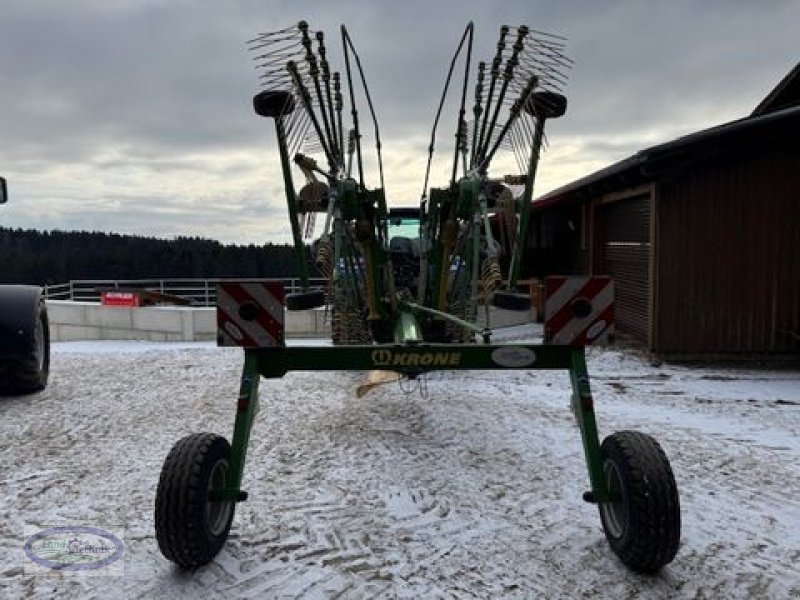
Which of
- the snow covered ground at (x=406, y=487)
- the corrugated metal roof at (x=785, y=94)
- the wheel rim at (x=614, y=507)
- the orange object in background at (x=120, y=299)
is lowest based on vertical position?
the snow covered ground at (x=406, y=487)

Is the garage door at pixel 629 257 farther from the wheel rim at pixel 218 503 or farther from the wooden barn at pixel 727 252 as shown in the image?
the wheel rim at pixel 218 503

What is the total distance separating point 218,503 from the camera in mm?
3410

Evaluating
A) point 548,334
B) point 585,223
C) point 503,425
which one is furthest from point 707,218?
point 548,334

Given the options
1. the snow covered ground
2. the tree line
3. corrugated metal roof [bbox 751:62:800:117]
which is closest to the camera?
the snow covered ground

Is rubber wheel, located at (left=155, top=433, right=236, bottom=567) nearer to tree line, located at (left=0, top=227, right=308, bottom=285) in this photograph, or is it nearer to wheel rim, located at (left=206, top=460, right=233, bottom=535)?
wheel rim, located at (left=206, top=460, right=233, bottom=535)

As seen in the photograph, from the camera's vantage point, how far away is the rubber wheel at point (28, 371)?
6.71m

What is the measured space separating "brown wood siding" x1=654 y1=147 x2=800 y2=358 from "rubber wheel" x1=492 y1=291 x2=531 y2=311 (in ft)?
20.4

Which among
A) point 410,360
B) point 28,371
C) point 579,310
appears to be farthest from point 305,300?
point 28,371

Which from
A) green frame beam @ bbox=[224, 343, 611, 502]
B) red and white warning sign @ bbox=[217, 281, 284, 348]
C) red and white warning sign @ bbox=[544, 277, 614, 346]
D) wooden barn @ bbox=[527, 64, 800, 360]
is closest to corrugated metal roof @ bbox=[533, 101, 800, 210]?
wooden barn @ bbox=[527, 64, 800, 360]

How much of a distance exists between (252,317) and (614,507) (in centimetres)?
223

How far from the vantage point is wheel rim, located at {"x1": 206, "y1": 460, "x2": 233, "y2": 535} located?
3342mm

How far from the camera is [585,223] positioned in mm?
14281

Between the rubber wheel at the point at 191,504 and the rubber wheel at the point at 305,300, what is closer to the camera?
the rubber wheel at the point at 191,504

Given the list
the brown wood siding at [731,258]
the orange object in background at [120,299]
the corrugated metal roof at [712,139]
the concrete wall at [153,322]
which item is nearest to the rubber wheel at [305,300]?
the corrugated metal roof at [712,139]
